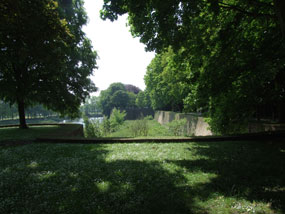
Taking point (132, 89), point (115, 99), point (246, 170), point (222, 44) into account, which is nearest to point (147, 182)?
point (246, 170)

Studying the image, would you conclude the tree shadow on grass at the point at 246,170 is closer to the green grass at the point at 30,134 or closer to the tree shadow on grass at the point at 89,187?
the tree shadow on grass at the point at 89,187

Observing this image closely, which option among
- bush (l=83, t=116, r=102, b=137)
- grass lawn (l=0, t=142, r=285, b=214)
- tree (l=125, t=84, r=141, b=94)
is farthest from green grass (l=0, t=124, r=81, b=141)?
tree (l=125, t=84, r=141, b=94)

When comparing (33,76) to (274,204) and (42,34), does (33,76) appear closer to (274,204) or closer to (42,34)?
(42,34)

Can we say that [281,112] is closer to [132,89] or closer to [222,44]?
[222,44]

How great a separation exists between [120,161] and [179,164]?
199 cm

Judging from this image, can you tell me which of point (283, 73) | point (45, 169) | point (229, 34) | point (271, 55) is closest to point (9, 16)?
point (45, 169)

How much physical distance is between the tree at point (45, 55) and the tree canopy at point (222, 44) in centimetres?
279

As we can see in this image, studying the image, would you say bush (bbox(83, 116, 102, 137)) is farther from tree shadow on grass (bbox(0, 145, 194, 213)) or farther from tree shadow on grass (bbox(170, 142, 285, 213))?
tree shadow on grass (bbox(170, 142, 285, 213))

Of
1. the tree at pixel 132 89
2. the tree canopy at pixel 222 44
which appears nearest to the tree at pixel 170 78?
the tree canopy at pixel 222 44

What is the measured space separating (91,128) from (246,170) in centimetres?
1464

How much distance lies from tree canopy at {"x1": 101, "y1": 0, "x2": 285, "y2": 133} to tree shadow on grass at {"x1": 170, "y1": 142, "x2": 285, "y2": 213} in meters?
2.98

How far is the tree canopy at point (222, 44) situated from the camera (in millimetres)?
6781

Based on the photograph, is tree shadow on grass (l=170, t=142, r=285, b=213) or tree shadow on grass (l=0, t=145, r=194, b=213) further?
tree shadow on grass (l=170, t=142, r=285, b=213)

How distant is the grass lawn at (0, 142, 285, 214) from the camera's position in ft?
10.6
